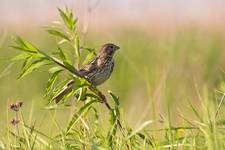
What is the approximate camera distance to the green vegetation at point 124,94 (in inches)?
129

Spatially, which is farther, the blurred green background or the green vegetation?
the blurred green background

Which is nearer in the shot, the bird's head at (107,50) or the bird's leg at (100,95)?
the bird's leg at (100,95)

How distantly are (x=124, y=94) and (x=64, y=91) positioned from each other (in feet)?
16.2

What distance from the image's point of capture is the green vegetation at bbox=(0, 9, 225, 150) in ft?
10.8

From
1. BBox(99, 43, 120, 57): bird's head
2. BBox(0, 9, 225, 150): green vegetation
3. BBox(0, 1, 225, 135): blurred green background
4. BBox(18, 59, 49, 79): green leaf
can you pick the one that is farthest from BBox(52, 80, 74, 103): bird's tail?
BBox(0, 1, 225, 135): blurred green background

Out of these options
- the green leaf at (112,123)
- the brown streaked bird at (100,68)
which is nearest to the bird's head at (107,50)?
the brown streaked bird at (100,68)

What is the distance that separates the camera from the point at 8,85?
Result: 7812 mm

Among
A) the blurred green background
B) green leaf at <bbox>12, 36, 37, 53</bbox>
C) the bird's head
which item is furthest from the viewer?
the blurred green background

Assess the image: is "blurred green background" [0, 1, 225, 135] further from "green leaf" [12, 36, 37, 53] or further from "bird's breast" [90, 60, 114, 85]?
"green leaf" [12, 36, 37, 53]

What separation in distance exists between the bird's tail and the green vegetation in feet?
0.11

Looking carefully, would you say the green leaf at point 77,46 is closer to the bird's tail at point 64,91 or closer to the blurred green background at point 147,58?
the bird's tail at point 64,91

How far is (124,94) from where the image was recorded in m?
8.36

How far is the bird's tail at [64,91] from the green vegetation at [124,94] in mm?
34

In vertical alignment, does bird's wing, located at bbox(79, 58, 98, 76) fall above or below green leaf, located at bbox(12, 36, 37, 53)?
below
